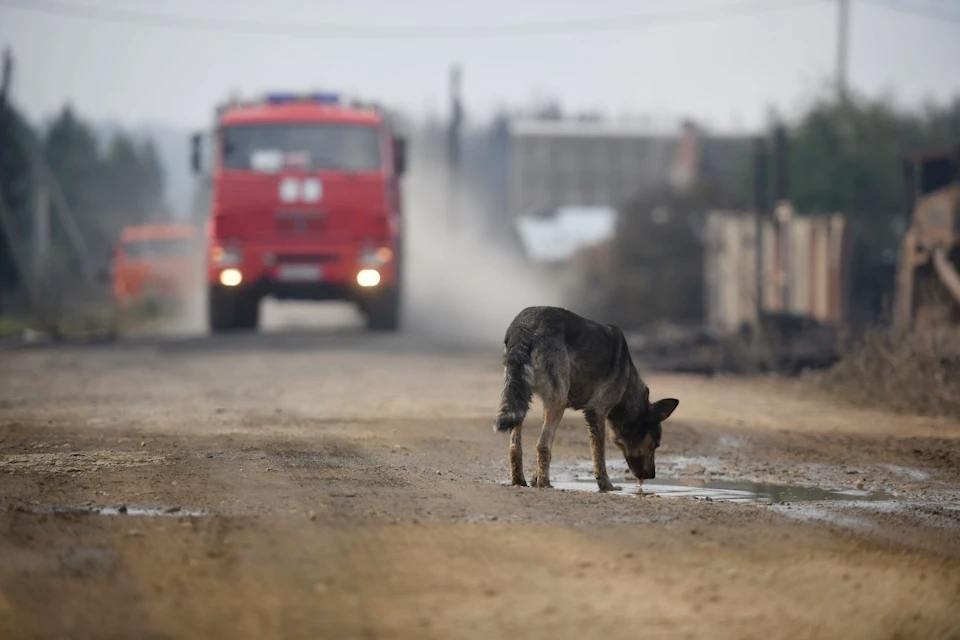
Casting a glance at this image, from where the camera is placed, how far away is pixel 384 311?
26688mm

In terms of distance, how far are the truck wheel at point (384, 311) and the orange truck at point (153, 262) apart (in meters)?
15.1

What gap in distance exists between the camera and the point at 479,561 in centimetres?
678

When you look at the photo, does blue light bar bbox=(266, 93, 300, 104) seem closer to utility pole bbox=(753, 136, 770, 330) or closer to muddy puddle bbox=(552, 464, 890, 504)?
utility pole bbox=(753, 136, 770, 330)

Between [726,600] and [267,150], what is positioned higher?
[267,150]

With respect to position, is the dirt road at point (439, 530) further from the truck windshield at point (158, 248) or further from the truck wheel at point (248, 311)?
the truck windshield at point (158, 248)

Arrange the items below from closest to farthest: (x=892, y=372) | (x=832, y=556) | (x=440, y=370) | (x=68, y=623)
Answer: (x=68, y=623) < (x=832, y=556) < (x=892, y=372) < (x=440, y=370)

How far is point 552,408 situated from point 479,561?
288 cm

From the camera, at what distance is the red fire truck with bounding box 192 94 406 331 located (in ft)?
82.2

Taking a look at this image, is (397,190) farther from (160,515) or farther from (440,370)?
(160,515)

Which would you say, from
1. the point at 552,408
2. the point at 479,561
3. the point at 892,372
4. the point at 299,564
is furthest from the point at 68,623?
the point at 892,372

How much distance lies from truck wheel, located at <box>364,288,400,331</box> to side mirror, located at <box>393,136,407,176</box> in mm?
1923

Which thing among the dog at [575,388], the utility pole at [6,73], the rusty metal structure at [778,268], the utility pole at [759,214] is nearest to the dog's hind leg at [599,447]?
the dog at [575,388]

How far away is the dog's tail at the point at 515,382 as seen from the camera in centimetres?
914

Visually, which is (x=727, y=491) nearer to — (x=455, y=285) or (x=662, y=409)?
(x=662, y=409)
